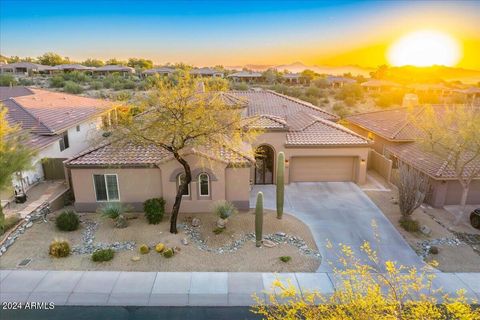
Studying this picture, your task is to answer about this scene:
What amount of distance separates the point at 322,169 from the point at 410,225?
317 inches

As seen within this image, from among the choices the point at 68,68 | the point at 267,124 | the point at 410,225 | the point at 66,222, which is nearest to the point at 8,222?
the point at 66,222

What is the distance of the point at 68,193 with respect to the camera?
799 inches

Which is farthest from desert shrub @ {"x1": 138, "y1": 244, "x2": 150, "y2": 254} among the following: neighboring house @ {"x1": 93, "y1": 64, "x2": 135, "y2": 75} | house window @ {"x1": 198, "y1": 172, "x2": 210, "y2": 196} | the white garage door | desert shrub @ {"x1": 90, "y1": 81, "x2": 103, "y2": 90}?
neighboring house @ {"x1": 93, "y1": 64, "x2": 135, "y2": 75}

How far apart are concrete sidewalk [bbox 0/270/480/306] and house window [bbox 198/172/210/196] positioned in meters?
5.89

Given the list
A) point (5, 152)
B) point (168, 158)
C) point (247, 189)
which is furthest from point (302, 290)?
point (5, 152)

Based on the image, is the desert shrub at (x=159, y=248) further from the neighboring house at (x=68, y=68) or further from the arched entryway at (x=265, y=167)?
the neighboring house at (x=68, y=68)

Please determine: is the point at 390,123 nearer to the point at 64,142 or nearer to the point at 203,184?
the point at 203,184

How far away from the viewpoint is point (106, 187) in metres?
19.0

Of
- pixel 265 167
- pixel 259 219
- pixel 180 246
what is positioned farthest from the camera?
pixel 265 167

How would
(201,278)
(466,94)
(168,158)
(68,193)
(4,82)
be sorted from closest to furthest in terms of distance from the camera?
(201,278), (168,158), (68,193), (4,82), (466,94)

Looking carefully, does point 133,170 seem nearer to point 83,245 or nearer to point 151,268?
point 83,245

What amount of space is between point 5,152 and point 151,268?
770cm

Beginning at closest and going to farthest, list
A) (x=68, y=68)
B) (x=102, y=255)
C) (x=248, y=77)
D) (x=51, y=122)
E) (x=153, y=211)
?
(x=102, y=255)
(x=153, y=211)
(x=51, y=122)
(x=68, y=68)
(x=248, y=77)

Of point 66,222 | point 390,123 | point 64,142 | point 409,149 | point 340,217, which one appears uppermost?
point 390,123
